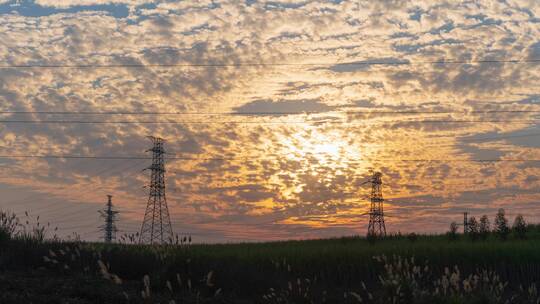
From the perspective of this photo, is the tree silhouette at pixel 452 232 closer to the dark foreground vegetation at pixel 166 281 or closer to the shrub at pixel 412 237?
the shrub at pixel 412 237

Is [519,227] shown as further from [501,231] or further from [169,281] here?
[169,281]

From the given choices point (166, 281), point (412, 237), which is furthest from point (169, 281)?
point (412, 237)

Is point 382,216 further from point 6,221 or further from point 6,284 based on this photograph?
point 6,284

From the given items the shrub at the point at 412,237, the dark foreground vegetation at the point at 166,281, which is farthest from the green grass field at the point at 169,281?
the shrub at the point at 412,237

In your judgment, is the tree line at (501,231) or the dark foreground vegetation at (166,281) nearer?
the dark foreground vegetation at (166,281)

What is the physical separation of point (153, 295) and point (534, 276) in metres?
14.5

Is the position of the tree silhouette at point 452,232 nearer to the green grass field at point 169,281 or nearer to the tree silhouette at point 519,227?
the tree silhouette at point 519,227

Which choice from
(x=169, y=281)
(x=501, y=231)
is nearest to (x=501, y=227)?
(x=501, y=231)

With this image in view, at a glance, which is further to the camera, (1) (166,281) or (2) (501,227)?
(2) (501,227)

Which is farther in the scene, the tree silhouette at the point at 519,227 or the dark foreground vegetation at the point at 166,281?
the tree silhouette at the point at 519,227

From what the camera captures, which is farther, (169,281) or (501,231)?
(501,231)

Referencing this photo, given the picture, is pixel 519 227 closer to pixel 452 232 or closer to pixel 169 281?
pixel 452 232

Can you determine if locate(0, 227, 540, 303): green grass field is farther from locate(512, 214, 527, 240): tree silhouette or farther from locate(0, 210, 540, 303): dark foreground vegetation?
locate(512, 214, 527, 240): tree silhouette

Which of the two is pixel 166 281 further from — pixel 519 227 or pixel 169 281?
pixel 519 227
